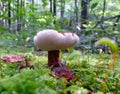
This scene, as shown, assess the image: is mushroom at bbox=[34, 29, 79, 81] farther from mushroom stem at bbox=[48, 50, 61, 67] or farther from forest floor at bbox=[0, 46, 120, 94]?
forest floor at bbox=[0, 46, 120, 94]

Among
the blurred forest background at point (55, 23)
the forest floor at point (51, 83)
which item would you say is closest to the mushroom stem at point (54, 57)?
the forest floor at point (51, 83)

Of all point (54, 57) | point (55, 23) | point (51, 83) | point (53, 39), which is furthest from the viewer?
point (55, 23)

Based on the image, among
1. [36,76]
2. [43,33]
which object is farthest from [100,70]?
[36,76]

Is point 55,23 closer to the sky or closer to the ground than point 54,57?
closer to the sky

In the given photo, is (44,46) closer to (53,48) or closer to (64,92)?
(53,48)

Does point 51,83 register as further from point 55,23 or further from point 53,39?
point 55,23

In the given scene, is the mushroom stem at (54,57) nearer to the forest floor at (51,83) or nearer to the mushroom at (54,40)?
the mushroom at (54,40)

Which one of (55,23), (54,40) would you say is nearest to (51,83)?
(54,40)

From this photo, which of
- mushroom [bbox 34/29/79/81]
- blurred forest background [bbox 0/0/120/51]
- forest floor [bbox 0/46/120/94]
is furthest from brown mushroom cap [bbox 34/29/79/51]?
blurred forest background [bbox 0/0/120/51]
